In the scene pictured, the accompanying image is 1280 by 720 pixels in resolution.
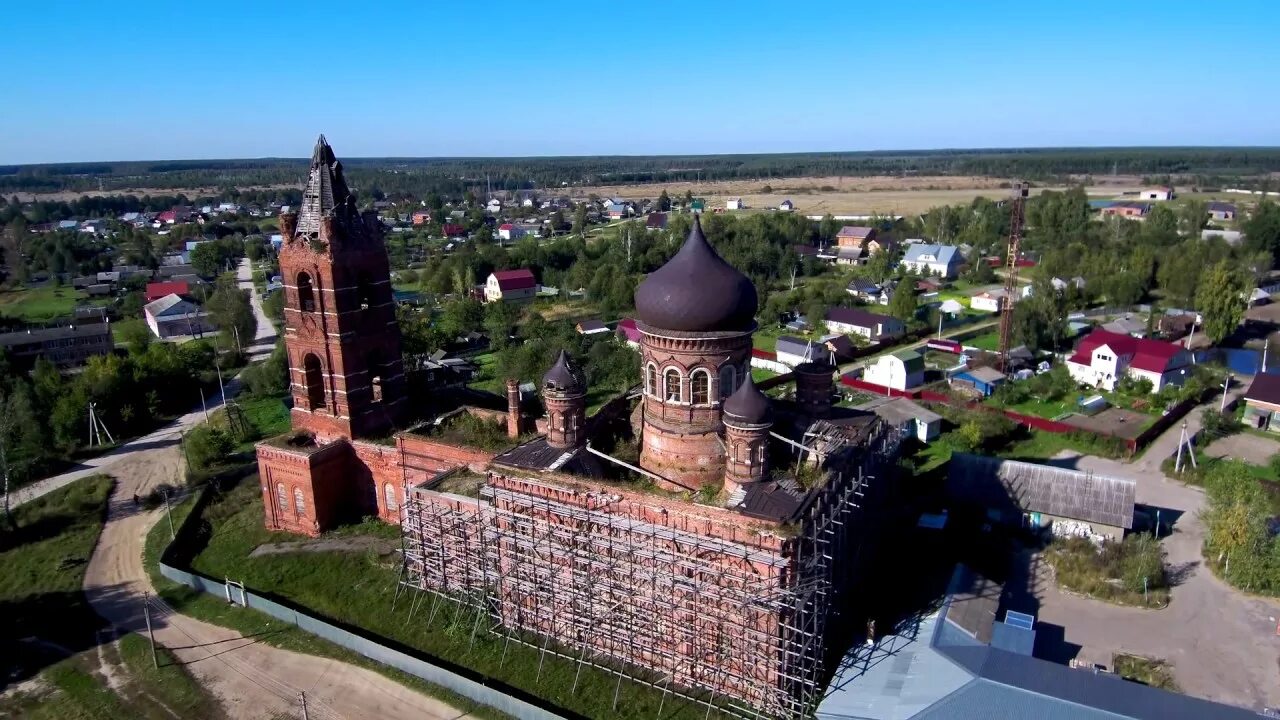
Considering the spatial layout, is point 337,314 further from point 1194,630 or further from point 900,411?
point 1194,630

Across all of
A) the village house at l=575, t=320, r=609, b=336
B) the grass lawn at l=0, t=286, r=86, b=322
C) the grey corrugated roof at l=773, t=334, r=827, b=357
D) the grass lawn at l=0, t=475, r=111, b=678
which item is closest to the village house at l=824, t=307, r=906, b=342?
the grey corrugated roof at l=773, t=334, r=827, b=357

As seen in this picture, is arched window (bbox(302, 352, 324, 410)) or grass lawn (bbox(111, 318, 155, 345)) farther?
grass lawn (bbox(111, 318, 155, 345))

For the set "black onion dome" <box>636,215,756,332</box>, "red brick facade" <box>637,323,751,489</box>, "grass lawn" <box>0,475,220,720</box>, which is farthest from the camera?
"red brick facade" <box>637,323,751,489</box>

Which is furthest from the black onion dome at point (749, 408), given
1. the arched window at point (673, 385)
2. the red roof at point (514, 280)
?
the red roof at point (514, 280)

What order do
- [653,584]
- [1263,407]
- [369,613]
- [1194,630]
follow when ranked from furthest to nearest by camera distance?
Answer: [1263,407] → [369,613] → [1194,630] → [653,584]

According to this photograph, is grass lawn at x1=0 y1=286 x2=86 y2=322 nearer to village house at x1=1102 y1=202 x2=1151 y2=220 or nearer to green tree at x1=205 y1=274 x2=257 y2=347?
green tree at x1=205 y1=274 x2=257 y2=347

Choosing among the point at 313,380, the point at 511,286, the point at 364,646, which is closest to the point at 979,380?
the point at 313,380
